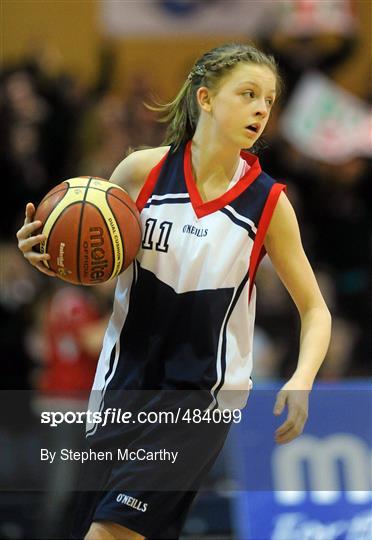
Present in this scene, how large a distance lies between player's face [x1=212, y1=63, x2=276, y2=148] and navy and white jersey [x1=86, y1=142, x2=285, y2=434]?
0.17 metres

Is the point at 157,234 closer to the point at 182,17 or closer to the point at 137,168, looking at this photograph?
the point at 137,168

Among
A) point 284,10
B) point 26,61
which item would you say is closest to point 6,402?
point 26,61

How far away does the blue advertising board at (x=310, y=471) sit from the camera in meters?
4.79

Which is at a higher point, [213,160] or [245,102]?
[245,102]

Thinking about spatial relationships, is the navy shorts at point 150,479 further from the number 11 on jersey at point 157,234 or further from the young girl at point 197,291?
the number 11 on jersey at point 157,234

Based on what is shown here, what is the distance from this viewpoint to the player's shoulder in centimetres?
352

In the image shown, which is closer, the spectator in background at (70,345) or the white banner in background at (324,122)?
the spectator in background at (70,345)

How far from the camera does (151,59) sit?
310 inches

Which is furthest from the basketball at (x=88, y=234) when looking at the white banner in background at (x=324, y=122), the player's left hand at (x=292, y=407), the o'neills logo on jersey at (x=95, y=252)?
the white banner in background at (x=324, y=122)

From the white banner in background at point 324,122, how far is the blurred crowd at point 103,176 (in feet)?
0.71

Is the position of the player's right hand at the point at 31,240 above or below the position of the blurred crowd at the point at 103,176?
above

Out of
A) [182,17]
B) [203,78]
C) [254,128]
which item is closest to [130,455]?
[254,128]

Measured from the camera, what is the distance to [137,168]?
3529mm

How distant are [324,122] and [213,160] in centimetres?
351
